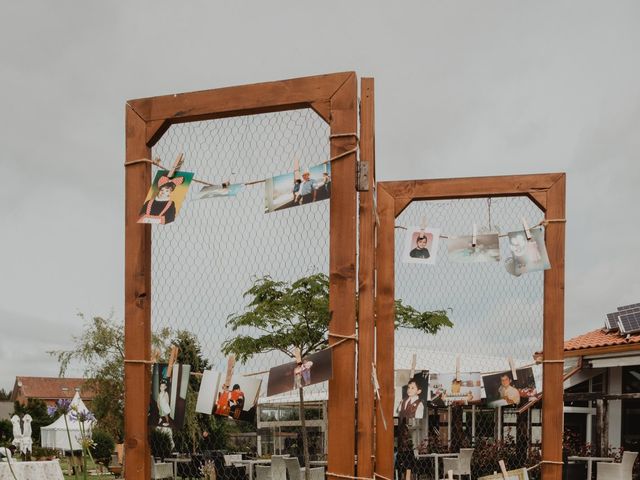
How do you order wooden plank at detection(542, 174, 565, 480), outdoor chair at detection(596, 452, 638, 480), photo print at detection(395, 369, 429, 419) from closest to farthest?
1. wooden plank at detection(542, 174, 565, 480)
2. photo print at detection(395, 369, 429, 419)
3. outdoor chair at detection(596, 452, 638, 480)

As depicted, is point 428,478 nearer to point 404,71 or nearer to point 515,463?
point 515,463

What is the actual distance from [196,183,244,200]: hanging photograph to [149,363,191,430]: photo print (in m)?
0.84

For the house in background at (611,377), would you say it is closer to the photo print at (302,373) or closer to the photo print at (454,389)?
the photo print at (454,389)

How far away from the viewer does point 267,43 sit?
15.4 feet

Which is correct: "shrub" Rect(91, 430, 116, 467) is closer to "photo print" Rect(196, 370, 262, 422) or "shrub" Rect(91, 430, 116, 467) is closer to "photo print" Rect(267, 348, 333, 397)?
"photo print" Rect(196, 370, 262, 422)

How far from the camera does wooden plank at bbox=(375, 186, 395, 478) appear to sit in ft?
14.7

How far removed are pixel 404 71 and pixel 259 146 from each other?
2553 millimetres

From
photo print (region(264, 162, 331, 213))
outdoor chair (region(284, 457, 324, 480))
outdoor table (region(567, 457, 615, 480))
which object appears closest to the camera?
photo print (region(264, 162, 331, 213))

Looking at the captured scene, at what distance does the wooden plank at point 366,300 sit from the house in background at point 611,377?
31.2 feet

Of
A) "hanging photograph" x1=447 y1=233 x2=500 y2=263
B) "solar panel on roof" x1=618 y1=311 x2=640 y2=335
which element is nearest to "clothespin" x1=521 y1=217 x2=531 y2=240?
"hanging photograph" x1=447 y1=233 x2=500 y2=263

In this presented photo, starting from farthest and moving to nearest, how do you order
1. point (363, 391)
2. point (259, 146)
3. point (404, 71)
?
point (404, 71) → point (259, 146) → point (363, 391)

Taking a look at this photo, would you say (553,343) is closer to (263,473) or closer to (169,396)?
(169,396)

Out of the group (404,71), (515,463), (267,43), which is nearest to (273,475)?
(515,463)

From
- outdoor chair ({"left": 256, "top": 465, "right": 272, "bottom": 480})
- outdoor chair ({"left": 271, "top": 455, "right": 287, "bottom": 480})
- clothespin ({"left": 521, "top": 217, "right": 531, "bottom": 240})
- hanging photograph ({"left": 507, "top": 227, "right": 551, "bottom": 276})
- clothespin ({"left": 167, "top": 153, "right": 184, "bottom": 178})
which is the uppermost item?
clothespin ({"left": 167, "top": 153, "right": 184, "bottom": 178})
